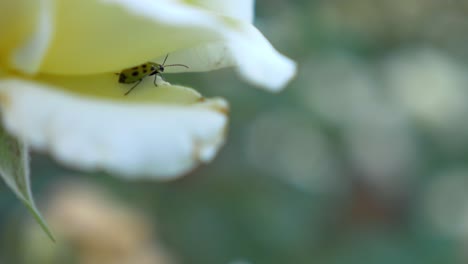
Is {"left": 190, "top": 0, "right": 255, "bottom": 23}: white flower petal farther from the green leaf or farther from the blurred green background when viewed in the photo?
the blurred green background

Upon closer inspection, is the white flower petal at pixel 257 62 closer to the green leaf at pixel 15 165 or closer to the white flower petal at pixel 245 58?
the white flower petal at pixel 245 58

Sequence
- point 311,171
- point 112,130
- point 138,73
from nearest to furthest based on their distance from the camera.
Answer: point 112,130 → point 138,73 → point 311,171

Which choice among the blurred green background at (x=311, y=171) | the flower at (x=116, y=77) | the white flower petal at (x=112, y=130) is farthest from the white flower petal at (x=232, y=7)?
the blurred green background at (x=311, y=171)

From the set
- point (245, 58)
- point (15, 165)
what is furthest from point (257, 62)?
point (15, 165)

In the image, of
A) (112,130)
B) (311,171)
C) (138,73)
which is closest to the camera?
(112,130)

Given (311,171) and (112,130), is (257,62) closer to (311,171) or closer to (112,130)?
(112,130)

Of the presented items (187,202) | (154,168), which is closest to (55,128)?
(154,168)

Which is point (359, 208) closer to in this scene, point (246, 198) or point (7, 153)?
point (246, 198)

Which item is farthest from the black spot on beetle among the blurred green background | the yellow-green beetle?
the blurred green background
